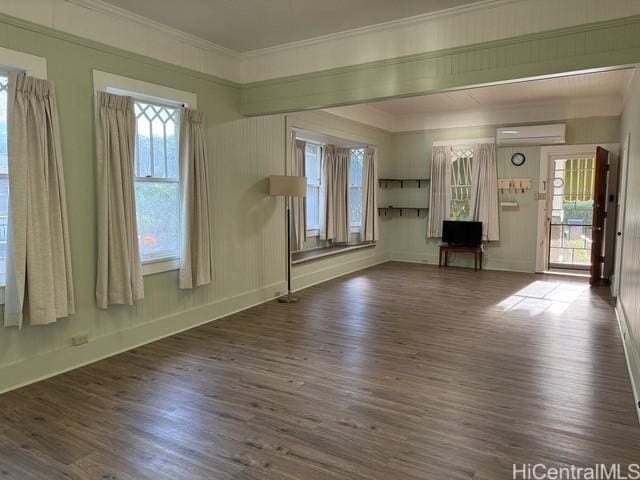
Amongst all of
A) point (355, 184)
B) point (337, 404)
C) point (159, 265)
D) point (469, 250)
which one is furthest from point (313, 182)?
point (337, 404)

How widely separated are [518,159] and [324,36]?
502cm

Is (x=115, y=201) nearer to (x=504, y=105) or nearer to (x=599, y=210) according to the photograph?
(x=599, y=210)

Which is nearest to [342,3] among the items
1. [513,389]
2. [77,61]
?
[77,61]

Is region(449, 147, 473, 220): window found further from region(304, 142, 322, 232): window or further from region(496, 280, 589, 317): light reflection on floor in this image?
region(304, 142, 322, 232): window

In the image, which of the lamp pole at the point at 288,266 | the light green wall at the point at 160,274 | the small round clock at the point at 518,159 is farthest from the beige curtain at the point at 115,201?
the small round clock at the point at 518,159

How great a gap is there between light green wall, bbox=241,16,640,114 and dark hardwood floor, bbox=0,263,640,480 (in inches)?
89.6

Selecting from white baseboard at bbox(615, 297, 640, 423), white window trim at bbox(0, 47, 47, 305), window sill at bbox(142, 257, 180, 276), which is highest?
white window trim at bbox(0, 47, 47, 305)

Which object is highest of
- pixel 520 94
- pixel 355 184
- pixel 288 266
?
pixel 520 94

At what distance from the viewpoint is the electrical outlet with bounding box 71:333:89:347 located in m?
3.52

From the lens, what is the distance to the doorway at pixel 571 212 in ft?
26.3

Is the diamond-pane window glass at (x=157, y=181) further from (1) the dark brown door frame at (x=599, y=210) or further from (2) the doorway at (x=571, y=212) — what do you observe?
(2) the doorway at (x=571, y=212)

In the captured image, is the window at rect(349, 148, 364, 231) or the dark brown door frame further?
the window at rect(349, 148, 364, 231)

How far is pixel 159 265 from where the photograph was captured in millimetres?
4215

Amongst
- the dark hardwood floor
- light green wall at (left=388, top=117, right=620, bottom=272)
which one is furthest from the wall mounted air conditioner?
the dark hardwood floor
